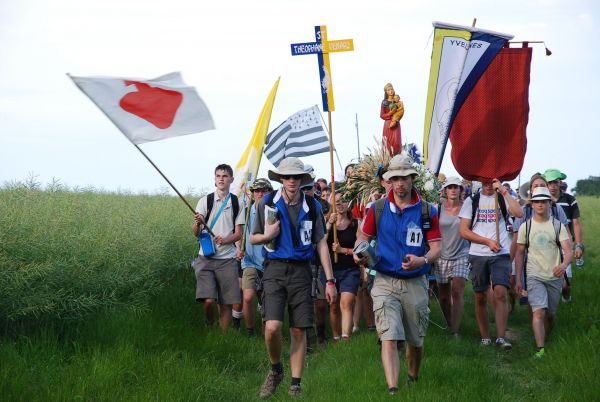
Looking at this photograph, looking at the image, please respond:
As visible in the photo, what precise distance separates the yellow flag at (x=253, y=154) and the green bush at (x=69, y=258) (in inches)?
58.1

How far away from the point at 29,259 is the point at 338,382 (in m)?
3.37

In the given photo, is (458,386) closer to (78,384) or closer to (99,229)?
(78,384)

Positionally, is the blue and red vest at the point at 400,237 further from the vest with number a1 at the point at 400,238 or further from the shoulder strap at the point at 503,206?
the shoulder strap at the point at 503,206

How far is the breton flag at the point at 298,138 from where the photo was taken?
15.3 m

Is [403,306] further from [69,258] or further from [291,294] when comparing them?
[69,258]

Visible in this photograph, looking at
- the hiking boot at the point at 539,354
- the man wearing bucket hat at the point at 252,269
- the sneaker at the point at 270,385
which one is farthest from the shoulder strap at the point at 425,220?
the man wearing bucket hat at the point at 252,269

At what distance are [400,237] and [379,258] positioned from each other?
288 mm

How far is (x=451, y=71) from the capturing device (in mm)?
11945

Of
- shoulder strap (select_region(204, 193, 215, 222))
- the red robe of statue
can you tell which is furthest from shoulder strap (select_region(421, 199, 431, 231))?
the red robe of statue

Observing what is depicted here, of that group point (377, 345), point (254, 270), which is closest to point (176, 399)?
point (377, 345)

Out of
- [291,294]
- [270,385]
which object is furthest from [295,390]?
[291,294]

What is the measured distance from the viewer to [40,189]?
12.6 metres

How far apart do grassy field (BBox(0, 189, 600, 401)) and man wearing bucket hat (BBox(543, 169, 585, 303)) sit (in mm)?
1082

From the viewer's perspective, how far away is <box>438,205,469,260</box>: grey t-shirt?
11883 millimetres
